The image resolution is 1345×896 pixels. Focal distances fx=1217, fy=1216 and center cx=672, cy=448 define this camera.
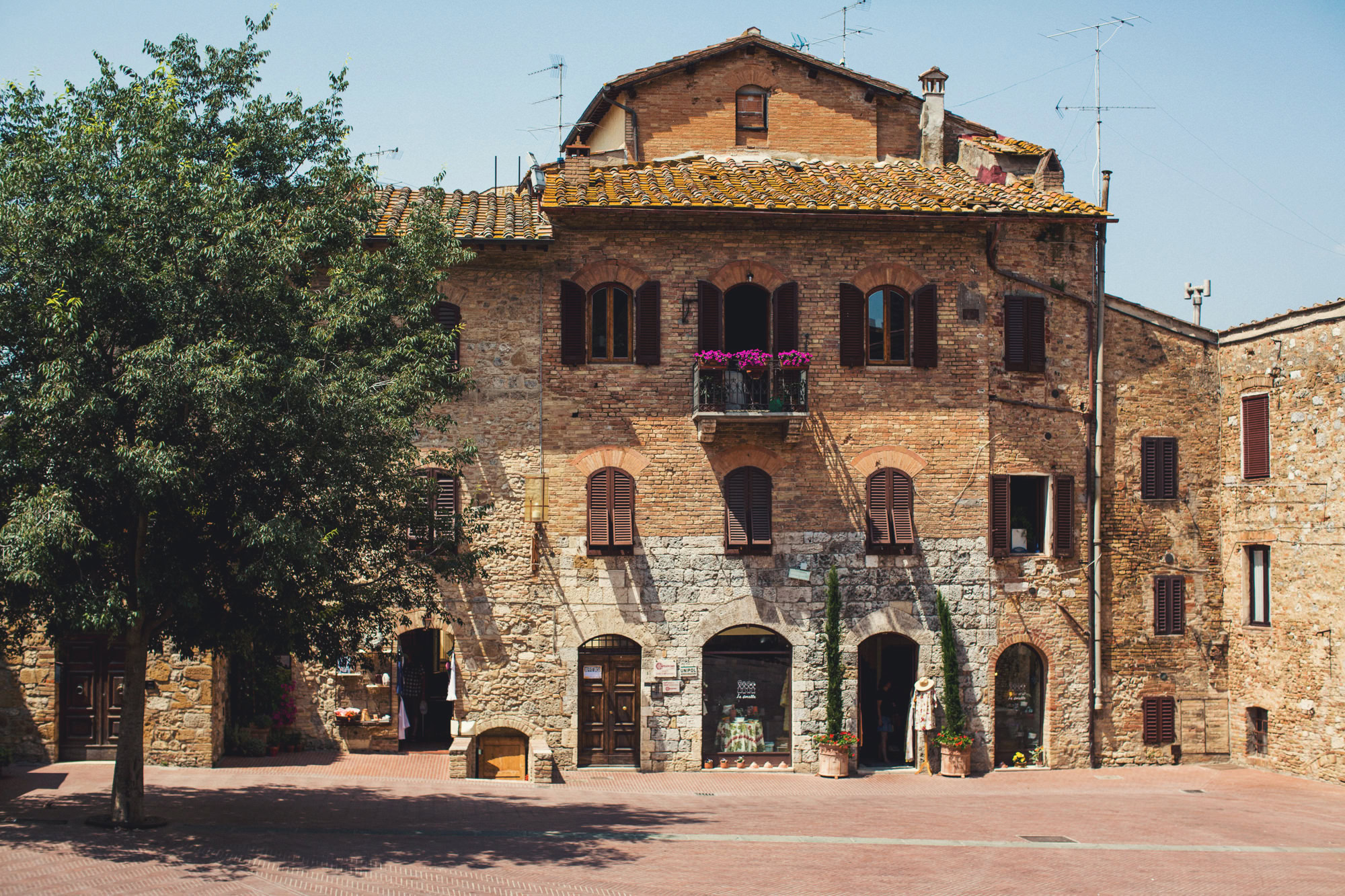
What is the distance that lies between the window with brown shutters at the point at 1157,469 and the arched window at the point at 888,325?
5133 millimetres

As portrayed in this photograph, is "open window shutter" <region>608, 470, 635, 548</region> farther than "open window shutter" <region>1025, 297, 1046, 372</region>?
No

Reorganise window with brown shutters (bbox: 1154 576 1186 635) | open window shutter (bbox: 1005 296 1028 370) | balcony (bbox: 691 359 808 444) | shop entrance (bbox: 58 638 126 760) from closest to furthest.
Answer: shop entrance (bbox: 58 638 126 760)
balcony (bbox: 691 359 808 444)
open window shutter (bbox: 1005 296 1028 370)
window with brown shutters (bbox: 1154 576 1186 635)

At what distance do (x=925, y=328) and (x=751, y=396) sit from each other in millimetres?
3614

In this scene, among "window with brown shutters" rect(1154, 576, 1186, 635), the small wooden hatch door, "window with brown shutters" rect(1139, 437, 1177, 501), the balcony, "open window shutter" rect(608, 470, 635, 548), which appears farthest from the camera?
"window with brown shutters" rect(1139, 437, 1177, 501)

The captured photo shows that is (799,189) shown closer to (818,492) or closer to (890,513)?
(818,492)

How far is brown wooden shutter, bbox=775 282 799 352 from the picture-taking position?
879 inches

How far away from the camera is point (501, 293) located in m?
22.0

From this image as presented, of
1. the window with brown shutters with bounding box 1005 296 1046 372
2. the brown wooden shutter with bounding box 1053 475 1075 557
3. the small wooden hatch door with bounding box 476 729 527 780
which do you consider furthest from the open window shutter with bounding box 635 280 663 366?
the brown wooden shutter with bounding box 1053 475 1075 557

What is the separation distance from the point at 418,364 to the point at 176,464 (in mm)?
3540

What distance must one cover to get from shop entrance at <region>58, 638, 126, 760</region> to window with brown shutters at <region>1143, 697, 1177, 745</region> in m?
Result: 18.6

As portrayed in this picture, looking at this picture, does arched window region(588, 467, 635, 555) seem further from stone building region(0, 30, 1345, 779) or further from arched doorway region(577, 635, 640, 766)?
arched doorway region(577, 635, 640, 766)

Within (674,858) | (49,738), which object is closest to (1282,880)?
(674,858)

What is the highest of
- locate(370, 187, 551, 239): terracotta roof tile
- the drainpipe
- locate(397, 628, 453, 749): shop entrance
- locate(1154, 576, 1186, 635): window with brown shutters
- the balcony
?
the drainpipe

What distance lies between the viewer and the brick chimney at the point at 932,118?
25.6 metres
